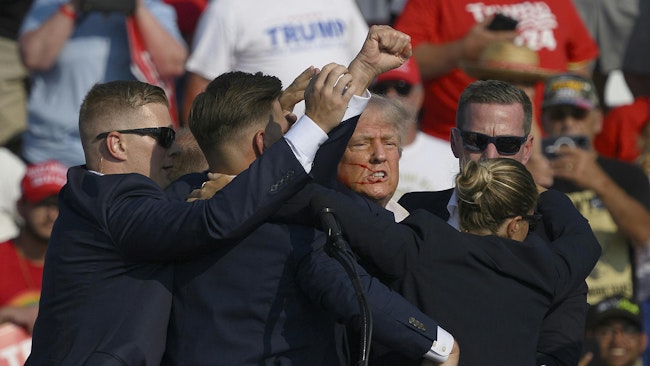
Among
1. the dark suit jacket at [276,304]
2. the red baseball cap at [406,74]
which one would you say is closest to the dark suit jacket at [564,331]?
the dark suit jacket at [276,304]

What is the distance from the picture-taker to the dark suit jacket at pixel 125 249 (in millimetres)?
4340

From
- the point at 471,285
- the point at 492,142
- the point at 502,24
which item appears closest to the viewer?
the point at 471,285

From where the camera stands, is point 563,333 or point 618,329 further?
point 618,329

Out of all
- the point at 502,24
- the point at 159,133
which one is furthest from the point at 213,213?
the point at 502,24

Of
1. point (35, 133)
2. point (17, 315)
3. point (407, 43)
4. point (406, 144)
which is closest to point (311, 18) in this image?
point (406, 144)

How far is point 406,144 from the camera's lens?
8.03 meters

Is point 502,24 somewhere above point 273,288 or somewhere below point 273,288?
below

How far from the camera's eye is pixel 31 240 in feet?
26.2

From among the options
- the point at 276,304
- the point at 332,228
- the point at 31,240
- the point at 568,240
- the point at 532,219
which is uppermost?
the point at 332,228

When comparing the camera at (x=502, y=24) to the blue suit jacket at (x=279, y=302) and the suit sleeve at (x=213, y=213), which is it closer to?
the blue suit jacket at (x=279, y=302)

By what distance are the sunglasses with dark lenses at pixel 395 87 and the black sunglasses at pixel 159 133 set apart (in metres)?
3.51

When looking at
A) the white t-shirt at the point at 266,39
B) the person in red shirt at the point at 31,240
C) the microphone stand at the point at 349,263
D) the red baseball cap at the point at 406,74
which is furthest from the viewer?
the red baseball cap at the point at 406,74

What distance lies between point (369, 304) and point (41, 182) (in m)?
4.08

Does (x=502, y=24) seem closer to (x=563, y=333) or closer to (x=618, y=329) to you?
(x=618, y=329)
